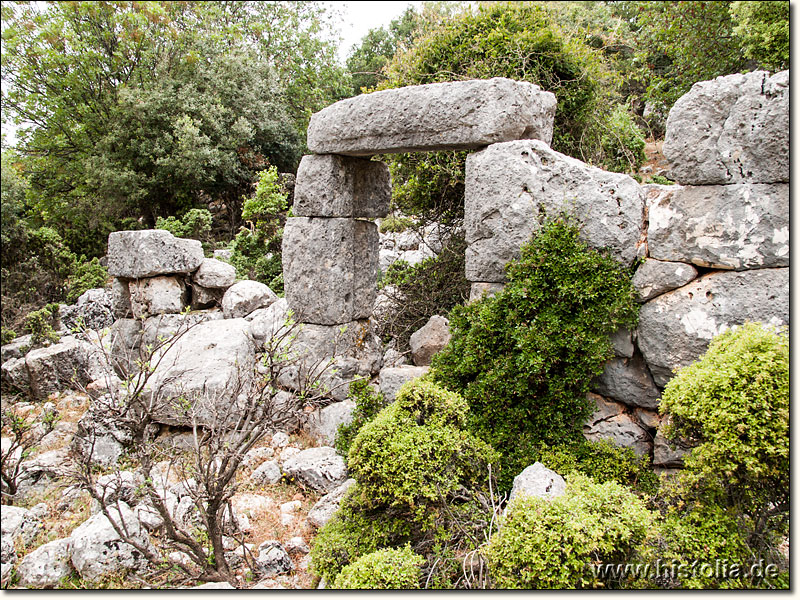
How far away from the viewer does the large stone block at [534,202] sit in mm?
4254

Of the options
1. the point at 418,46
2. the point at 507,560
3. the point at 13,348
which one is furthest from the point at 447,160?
the point at 13,348

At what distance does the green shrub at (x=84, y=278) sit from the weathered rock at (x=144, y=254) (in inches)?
137

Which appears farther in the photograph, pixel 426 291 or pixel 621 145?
pixel 621 145

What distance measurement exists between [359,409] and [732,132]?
3.44 m

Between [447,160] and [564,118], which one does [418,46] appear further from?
[564,118]

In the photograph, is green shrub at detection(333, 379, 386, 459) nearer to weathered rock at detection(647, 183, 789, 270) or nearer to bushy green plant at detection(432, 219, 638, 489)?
bushy green plant at detection(432, 219, 638, 489)

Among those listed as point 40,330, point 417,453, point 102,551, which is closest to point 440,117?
point 417,453

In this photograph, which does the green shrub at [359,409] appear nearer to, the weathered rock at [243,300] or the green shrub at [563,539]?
the green shrub at [563,539]

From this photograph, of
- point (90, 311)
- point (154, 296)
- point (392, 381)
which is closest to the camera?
point (392, 381)

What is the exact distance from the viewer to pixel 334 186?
5.93 metres

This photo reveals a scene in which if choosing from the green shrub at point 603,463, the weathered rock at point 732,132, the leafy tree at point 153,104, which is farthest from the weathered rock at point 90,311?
the weathered rock at point 732,132

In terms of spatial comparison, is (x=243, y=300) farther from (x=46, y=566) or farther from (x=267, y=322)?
(x=46, y=566)

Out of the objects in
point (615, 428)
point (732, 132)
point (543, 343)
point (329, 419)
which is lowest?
point (329, 419)

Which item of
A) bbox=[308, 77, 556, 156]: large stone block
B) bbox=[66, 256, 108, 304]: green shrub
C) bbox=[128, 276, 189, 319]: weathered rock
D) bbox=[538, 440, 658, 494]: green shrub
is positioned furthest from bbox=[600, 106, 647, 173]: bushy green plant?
bbox=[66, 256, 108, 304]: green shrub
